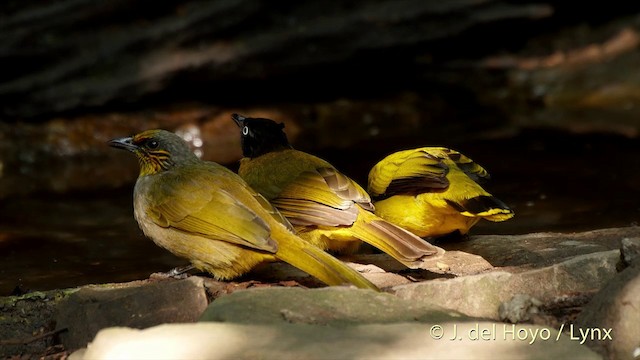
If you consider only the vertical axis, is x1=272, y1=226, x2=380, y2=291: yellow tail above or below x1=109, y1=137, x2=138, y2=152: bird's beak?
below

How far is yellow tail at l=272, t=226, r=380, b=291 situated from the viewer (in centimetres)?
385

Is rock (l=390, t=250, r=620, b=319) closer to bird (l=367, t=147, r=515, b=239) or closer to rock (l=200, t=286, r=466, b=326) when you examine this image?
rock (l=200, t=286, r=466, b=326)

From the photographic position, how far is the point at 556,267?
3.95m

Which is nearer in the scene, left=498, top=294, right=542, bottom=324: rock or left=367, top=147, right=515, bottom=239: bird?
left=498, top=294, right=542, bottom=324: rock

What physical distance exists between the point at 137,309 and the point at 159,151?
3.65 feet

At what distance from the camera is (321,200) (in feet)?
15.3

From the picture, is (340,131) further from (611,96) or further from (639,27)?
(639,27)

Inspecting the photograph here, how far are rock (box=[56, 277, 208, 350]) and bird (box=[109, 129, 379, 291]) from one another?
16.6 inches

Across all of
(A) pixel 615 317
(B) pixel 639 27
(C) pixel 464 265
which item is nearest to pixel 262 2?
(B) pixel 639 27

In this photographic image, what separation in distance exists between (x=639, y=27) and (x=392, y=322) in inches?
427

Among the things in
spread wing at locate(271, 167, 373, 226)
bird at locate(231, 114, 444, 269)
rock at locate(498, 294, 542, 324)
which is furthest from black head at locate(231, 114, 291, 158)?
rock at locate(498, 294, 542, 324)

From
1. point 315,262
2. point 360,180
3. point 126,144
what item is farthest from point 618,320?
point 360,180

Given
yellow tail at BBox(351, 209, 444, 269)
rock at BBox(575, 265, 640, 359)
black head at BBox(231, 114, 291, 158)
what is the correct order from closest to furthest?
rock at BBox(575, 265, 640, 359), yellow tail at BBox(351, 209, 444, 269), black head at BBox(231, 114, 291, 158)

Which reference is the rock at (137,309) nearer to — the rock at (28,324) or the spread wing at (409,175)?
the rock at (28,324)
